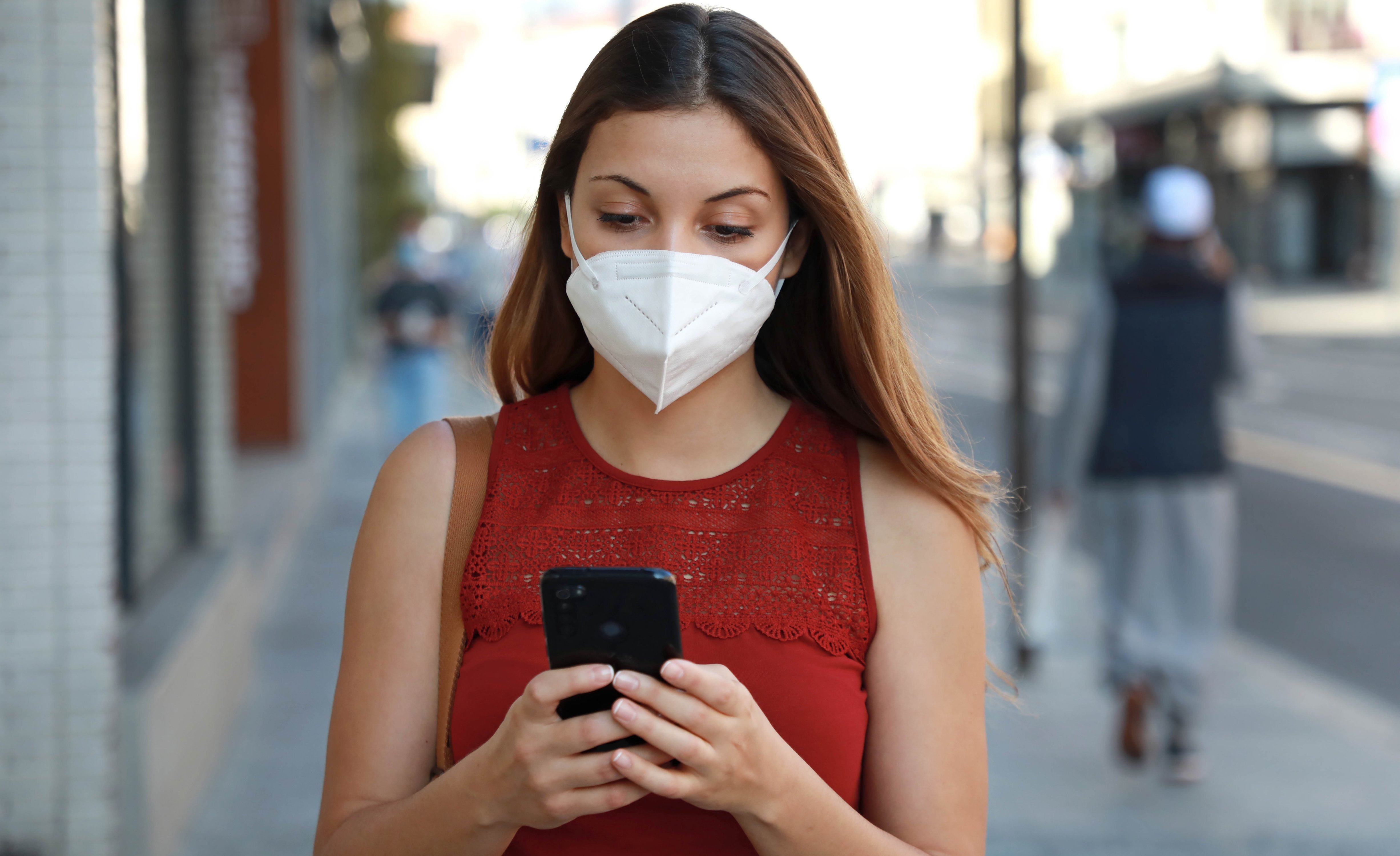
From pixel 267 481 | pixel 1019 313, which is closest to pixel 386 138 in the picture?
pixel 267 481

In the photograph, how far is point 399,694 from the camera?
172 centimetres

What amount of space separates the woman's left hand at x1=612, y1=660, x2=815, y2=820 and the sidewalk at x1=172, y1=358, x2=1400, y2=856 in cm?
317

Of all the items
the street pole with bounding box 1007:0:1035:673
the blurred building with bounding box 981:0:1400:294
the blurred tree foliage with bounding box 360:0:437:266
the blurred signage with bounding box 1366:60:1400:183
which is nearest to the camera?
the street pole with bounding box 1007:0:1035:673

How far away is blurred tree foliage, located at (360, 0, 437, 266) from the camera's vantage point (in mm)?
21172

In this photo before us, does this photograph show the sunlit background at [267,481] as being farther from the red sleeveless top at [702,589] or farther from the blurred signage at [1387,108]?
the blurred signage at [1387,108]

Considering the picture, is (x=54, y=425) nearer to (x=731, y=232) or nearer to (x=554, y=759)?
(x=731, y=232)

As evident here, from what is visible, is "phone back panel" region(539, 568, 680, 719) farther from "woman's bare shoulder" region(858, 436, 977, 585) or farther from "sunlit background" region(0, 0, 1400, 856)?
"sunlit background" region(0, 0, 1400, 856)

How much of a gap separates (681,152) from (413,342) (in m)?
9.33

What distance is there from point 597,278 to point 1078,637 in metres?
5.87

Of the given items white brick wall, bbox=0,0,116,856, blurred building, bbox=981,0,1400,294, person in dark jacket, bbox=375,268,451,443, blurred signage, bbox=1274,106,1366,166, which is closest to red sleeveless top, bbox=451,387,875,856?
white brick wall, bbox=0,0,116,856

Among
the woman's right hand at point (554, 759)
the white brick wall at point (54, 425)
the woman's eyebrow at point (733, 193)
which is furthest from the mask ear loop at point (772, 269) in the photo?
the white brick wall at point (54, 425)

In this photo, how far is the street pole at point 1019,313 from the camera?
5.80 metres

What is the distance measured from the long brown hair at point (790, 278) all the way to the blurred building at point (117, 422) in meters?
1.96

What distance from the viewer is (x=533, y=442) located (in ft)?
6.11
